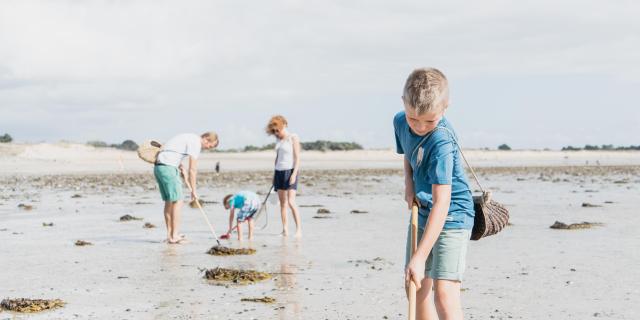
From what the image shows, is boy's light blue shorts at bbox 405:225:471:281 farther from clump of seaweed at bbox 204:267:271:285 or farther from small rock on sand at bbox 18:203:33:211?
small rock on sand at bbox 18:203:33:211

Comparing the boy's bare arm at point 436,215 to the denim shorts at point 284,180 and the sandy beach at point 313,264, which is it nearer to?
the sandy beach at point 313,264

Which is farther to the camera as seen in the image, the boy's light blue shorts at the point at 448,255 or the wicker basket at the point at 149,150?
the wicker basket at the point at 149,150

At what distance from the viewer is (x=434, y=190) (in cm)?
407

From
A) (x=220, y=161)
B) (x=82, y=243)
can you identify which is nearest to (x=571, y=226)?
(x=82, y=243)

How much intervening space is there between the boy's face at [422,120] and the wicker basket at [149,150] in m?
8.06

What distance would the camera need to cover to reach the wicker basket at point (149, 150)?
1155 centimetres

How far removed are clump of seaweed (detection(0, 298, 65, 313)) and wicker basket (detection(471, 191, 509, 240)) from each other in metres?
Answer: 4.07

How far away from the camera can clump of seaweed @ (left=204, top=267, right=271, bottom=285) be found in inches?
311

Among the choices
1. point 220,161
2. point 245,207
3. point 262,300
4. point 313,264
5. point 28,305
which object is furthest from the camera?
point 220,161

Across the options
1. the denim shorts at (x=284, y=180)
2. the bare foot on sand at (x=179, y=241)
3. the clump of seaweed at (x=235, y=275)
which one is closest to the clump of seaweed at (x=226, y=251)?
the bare foot on sand at (x=179, y=241)

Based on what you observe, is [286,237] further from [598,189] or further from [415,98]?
[598,189]

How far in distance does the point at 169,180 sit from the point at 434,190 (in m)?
7.68

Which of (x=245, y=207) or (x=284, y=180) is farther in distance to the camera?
(x=284, y=180)

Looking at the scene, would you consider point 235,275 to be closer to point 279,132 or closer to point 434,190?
point 279,132
